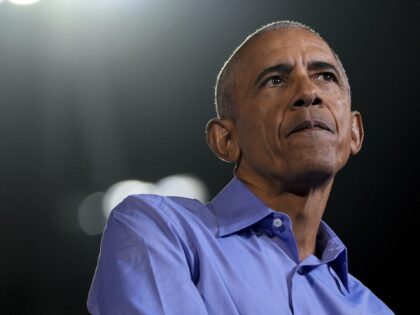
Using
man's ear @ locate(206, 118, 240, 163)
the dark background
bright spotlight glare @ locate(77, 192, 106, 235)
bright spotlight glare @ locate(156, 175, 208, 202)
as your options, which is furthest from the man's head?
bright spotlight glare @ locate(77, 192, 106, 235)

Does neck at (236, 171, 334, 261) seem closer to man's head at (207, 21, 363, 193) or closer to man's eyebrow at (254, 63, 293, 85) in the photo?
man's head at (207, 21, 363, 193)

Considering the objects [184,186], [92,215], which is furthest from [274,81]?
[92,215]

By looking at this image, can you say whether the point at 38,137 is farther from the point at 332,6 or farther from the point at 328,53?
the point at 328,53

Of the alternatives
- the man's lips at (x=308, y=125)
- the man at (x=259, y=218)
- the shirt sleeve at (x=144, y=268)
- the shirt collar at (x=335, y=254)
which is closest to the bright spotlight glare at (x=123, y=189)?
the man at (x=259, y=218)

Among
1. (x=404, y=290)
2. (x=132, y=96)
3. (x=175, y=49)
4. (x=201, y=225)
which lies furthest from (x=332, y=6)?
(x=201, y=225)

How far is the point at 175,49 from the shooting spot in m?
3.76

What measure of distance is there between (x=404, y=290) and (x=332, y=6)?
63.4 inches

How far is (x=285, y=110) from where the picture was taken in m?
1.39

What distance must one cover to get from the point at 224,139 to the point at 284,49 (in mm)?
250

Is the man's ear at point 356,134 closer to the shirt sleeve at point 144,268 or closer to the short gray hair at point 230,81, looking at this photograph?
the short gray hair at point 230,81

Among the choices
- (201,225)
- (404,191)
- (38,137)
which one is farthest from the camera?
(38,137)

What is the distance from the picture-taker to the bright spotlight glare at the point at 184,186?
4.05 metres

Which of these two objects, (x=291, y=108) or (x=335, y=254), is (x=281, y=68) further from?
(x=335, y=254)

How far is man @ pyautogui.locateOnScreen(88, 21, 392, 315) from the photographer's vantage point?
1.06m
